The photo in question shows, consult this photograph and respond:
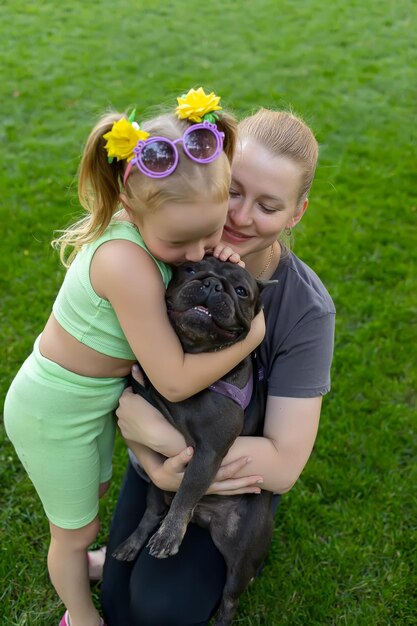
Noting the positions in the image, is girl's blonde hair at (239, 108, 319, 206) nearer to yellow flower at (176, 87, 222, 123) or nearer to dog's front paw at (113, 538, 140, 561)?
yellow flower at (176, 87, 222, 123)

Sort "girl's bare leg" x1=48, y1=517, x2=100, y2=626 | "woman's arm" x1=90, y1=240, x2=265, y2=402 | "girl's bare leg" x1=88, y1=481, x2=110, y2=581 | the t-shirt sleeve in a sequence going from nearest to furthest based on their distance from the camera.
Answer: "woman's arm" x1=90, y1=240, x2=265, y2=402 → the t-shirt sleeve → "girl's bare leg" x1=48, y1=517, x2=100, y2=626 → "girl's bare leg" x1=88, y1=481, x2=110, y2=581

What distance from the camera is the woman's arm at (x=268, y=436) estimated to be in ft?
9.91

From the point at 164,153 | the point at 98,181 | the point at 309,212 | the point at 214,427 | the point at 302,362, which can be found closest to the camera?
the point at 164,153

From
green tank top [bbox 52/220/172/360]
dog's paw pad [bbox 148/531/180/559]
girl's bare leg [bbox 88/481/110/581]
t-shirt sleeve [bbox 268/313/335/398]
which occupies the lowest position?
girl's bare leg [bbox 88/481/110/581]

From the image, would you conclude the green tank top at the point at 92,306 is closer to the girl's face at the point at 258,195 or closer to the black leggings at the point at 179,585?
the girl's face at the point at 258,195

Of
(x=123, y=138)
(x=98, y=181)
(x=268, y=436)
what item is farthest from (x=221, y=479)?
(x=123, y=138)

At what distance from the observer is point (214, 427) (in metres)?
2.85

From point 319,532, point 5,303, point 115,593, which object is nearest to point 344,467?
point 319,532

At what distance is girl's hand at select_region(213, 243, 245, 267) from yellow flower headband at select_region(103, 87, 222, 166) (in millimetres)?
532

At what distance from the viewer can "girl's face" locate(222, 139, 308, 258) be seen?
9.77 feet

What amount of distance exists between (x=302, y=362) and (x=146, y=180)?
1.18 m

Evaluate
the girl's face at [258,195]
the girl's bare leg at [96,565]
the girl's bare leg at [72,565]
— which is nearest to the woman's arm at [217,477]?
the girl's bare leg at [72,565]

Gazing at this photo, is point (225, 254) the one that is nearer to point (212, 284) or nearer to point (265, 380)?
point (212, 284)

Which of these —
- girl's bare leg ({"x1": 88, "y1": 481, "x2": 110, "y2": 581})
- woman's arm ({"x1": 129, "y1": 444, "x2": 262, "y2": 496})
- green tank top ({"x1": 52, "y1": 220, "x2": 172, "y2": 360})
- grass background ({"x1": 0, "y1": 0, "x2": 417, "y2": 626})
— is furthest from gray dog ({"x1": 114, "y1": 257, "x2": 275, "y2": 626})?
grass background ({"x1": 0, "y1": 0, "x2": 417, "y2": 626})
